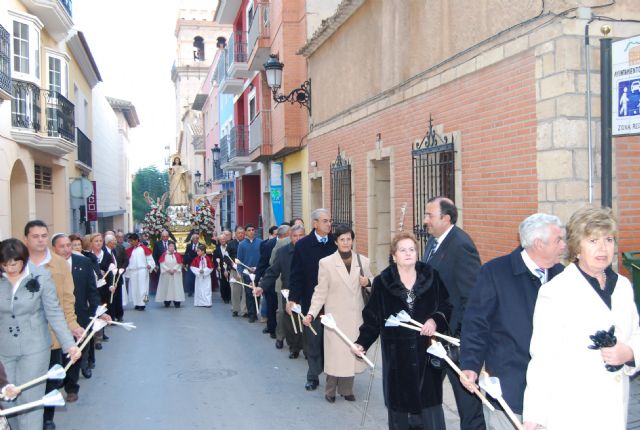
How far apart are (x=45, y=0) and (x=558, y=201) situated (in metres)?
13.9

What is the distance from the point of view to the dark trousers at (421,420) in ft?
15.9

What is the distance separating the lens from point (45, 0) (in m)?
15.9

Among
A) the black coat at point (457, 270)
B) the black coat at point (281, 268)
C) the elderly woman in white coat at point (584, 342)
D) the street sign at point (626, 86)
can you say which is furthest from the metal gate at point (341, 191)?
the elderly woman in white coat at point (584, 342)

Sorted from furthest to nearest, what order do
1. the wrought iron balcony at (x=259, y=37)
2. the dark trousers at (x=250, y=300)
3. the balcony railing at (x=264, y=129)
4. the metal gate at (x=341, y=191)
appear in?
the balcony railing at (x=264, y=129), the wrought iron balcony at (x=259, y=37), the metal gate at (x=341, y=191), the dark trousers at (x=250, y=300)

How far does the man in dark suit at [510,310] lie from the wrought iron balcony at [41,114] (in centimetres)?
1340

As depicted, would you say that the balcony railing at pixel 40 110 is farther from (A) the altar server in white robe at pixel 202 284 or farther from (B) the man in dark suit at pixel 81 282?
(B) the man in dark suit at pixel 81 282

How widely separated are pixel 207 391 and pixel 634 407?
451cm

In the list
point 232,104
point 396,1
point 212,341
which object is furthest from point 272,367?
point 232,104

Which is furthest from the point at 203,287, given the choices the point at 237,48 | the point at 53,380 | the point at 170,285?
the point at 237,48

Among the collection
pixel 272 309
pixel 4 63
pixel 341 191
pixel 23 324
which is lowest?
pixel 272 309

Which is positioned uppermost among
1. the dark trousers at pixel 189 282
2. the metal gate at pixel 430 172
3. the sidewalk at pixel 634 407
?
the metal gate at pixel 430 172

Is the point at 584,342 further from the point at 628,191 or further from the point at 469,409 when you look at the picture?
the point at 628,191

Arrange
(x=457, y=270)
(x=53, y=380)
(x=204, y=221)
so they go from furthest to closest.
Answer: (x=204, y=221) < (x=53, y=380) < (x=457, y=270)

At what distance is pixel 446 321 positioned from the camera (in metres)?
4.98
